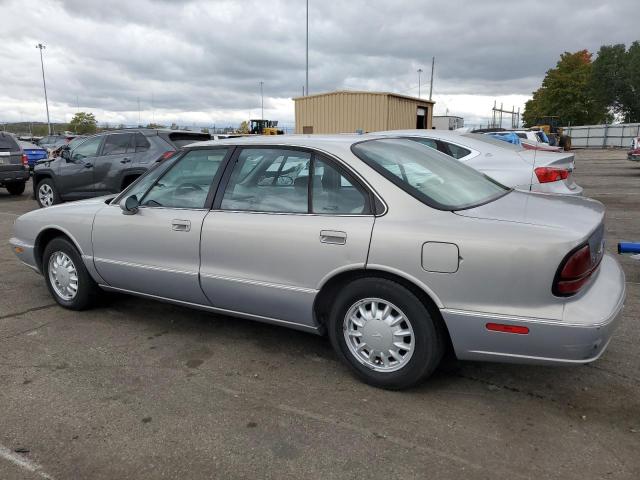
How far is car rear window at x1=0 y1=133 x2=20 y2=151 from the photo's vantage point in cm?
1311

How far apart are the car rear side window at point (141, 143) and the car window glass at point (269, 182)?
241 inches

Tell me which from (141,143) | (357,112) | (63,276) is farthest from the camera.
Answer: (357,112)

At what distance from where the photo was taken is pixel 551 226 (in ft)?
9.12

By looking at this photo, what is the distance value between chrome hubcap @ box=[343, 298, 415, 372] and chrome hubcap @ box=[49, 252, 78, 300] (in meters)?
2.63

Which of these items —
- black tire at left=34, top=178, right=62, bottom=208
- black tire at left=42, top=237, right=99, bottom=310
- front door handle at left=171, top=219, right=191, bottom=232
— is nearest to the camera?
front door handle at left=171, top=219, right=191, bottom=232

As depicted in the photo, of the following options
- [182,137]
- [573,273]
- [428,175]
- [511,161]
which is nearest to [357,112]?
[182,137]

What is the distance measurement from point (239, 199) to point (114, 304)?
6.42 ft

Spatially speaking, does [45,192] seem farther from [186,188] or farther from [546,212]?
[546,212]

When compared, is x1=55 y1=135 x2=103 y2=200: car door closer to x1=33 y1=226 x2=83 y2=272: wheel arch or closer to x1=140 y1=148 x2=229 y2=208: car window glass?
x1=33 y1=226 x2=83 y2=272: wheel arch

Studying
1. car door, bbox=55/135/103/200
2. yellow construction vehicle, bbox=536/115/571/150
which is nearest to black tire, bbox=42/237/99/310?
car door, bbox=55/135/103/200

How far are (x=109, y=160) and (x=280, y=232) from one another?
23.8 ft

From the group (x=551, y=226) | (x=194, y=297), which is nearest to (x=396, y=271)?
(x=551, y=226)

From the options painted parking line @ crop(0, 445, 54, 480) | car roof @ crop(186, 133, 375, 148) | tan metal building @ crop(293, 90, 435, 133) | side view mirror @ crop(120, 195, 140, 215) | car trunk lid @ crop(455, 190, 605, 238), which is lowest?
painted parking line @ crop(0, 445, 54, 480)

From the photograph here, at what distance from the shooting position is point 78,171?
998cm
